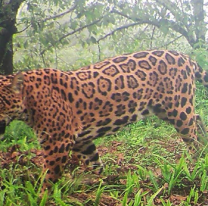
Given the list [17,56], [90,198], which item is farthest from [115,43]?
[90,198]

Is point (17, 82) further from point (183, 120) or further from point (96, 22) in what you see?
point (96, 22)

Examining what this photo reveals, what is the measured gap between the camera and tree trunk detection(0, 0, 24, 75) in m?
6.37

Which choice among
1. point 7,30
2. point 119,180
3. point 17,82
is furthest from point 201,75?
point 7,30

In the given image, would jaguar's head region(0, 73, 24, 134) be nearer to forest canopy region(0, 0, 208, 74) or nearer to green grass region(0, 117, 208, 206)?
green grass region(0, 117, 208, 206)

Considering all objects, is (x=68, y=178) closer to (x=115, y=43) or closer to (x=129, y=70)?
(x=129, y=70)

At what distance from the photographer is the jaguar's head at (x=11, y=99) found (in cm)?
381

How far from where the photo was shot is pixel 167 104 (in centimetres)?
456

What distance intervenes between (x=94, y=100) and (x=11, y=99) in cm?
84

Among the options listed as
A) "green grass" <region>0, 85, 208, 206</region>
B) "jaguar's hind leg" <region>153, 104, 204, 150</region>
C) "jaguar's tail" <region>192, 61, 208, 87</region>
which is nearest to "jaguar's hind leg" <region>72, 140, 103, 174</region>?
"green grass" <region>0, 85, 208, 206</region>

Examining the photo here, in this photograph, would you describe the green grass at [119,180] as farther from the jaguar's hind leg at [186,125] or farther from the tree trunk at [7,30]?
the tree trunk at [7,30]

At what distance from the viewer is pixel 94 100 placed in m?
4.31

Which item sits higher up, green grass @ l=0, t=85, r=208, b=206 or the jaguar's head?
the jaguar's head

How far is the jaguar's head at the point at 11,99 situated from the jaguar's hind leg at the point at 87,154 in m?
0.89

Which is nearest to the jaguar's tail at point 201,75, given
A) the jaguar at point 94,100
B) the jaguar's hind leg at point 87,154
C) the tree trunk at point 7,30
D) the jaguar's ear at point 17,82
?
the jaguar at point 94,100
